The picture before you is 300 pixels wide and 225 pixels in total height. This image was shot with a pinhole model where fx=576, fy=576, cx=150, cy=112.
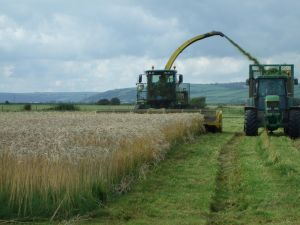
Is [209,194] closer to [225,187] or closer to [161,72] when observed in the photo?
[225,187]

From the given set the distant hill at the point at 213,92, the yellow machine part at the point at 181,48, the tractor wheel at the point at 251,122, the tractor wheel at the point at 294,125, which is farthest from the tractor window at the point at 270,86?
the distant hill at the point at 213,92

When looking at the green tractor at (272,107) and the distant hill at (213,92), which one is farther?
the distant hill at (213,92)

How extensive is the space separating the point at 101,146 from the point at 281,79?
49.7 ft

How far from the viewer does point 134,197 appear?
1016cm

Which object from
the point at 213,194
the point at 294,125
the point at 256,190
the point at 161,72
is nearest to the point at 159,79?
the point at 161,72

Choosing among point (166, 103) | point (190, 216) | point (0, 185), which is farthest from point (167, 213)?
point (166, 103)

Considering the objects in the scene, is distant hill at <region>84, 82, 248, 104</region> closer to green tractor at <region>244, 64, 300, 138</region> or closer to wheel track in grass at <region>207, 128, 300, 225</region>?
green tractor at <region>244, 64, 300, 138</region>

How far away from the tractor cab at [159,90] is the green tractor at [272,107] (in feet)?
24.6

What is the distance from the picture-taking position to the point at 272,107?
2455 cm

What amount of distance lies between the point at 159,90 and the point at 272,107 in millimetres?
9771

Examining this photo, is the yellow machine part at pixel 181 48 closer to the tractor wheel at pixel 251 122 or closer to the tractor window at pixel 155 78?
the tractor window at pixel 155 78

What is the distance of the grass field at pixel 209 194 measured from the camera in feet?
28.7

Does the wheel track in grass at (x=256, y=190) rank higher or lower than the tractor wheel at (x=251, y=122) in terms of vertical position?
lower

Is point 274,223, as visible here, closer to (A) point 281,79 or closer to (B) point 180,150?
A: (B) point 180,150
